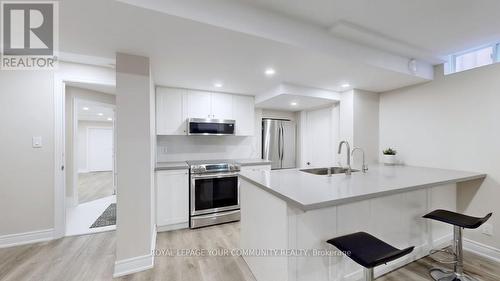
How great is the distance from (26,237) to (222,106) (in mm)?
3133

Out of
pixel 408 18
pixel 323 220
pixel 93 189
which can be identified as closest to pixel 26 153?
pixel 93 189

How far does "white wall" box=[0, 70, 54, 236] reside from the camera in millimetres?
2338

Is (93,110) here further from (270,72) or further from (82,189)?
(270,72)

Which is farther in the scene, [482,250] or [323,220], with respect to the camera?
[482,250]

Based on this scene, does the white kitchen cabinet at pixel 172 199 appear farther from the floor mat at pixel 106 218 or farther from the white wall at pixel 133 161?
the floor mat at pixel 106 218

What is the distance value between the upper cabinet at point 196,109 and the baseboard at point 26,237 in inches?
72.3

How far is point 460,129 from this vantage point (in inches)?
95.1

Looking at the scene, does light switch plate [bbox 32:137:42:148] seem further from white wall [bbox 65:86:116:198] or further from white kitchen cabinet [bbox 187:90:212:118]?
white kitchen cabinet [bbox 187:90:212:118]

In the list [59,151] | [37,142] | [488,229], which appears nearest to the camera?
[488,229]

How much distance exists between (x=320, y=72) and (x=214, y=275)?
258 cm

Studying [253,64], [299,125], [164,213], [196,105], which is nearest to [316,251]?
[253,64]

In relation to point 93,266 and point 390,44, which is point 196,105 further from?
point 390,44

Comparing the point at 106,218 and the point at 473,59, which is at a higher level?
the point at 473,59

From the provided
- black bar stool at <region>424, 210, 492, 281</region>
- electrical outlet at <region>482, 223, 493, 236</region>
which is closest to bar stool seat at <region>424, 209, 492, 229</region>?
black bar stool at <region>424, 210, 492, 281</region>
